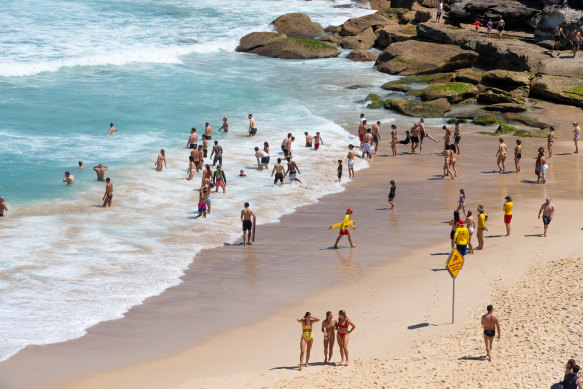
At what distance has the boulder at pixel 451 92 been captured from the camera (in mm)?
40656

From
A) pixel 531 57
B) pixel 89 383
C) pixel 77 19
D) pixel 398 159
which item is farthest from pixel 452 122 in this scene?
pixel 77 19

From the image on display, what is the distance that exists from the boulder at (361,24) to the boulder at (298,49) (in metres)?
3.92

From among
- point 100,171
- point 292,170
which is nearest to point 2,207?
point 100,171

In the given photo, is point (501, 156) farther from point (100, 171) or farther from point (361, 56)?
point (361, 56)

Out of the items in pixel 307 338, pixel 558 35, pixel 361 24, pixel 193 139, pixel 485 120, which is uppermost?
pixel 361 24

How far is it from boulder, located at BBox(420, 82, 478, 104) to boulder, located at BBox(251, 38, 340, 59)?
14136 mm

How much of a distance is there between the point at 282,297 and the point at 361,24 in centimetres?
4321

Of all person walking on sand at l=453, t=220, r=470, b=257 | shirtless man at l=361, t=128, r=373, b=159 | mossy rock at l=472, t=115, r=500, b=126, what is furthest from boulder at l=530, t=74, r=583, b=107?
person walking on sand at l=453, t=220, r=470, b=257

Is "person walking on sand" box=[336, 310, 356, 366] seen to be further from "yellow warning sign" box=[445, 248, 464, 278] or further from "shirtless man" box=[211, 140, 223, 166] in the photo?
"shirtless man" box=[211, 140, 223, 166]

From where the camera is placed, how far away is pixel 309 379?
45.0 feet

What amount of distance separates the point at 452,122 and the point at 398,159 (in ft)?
22.3

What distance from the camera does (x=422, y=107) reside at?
39219 millimetres

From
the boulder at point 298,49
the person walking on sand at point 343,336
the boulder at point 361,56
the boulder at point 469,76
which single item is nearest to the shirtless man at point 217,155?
the person walking on sand at point 343,336

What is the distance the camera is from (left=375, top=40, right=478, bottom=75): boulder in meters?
45.8
